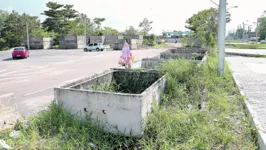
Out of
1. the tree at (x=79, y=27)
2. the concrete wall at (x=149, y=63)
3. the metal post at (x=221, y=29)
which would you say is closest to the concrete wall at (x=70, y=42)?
the tree at (x=79, y=27)

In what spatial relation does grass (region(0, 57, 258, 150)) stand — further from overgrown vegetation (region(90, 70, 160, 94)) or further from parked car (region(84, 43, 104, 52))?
parked car (region(84, 43, 104, 52))

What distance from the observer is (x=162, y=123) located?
4023 millimetres

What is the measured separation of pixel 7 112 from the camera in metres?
4.54

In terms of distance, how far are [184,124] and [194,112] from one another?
458mm

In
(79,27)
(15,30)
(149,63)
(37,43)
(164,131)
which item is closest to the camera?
(164,131)

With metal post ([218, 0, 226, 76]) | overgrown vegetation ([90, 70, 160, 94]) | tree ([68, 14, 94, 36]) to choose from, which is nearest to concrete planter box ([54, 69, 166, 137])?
overgrown vegetation ([90, 70, 160, 94])

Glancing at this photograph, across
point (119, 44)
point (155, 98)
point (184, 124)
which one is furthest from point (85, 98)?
point (119, 44)

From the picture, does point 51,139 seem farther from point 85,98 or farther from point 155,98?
point 155,98

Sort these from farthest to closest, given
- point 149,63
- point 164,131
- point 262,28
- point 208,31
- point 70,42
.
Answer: point 262,28
point 70,42
point 208,31
point 149,63
point 164,131

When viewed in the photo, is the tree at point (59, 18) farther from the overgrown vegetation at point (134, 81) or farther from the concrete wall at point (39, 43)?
the overgrown vegetation at point (134, 81)

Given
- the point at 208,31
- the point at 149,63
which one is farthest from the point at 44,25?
the point at 149,63

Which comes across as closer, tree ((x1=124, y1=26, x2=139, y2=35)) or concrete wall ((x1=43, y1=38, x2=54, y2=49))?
concrete wall ((x1=43, y1=38, x2=54, y2=49))

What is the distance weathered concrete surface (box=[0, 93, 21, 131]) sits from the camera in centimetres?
438

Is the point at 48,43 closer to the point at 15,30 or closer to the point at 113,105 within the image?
the point at 15,30
